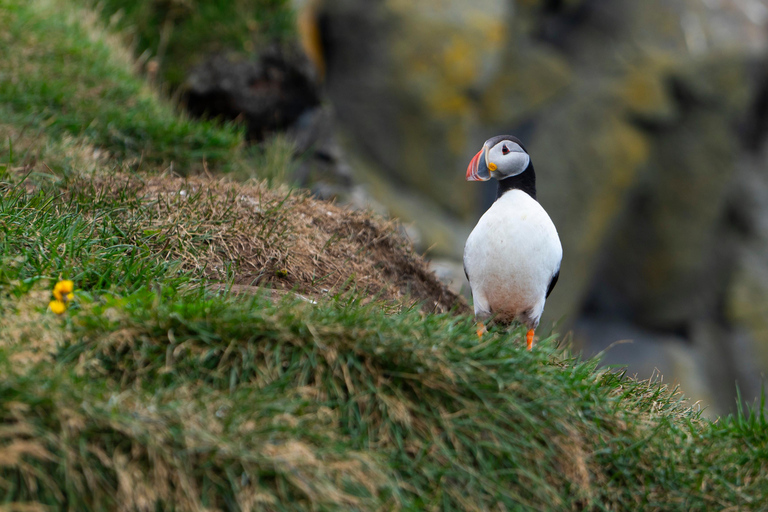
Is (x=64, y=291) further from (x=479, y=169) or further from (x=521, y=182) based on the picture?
(x=521, y=182)

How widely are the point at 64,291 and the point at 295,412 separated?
104cm

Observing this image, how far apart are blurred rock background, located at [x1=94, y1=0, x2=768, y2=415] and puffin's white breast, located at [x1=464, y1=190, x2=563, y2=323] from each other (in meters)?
6.29

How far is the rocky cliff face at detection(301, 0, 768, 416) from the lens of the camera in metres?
10.9

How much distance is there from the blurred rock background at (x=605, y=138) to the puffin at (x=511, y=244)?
6.25m

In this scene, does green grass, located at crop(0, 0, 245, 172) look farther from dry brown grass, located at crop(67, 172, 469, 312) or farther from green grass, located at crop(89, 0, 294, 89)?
dry brown grass, located at crop(67, 172, 469, 312)

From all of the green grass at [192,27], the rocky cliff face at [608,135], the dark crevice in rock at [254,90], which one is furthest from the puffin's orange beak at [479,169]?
the rocky cliff face at [608,135]

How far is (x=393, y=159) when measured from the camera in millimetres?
11383

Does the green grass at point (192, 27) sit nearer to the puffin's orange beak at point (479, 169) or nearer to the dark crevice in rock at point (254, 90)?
the dark crevice in rock at point (254, 90)

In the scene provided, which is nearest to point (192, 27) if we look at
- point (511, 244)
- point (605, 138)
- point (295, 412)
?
point (511, 244)

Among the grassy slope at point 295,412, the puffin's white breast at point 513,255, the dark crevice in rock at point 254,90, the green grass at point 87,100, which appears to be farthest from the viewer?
the dark crevice in rock at point 254,90

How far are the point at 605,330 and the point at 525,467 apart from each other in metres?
11.4

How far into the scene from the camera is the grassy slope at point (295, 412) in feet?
6.89

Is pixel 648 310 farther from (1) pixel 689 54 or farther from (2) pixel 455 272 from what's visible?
(2) pixel 455 272

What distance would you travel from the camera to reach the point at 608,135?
12.3m
